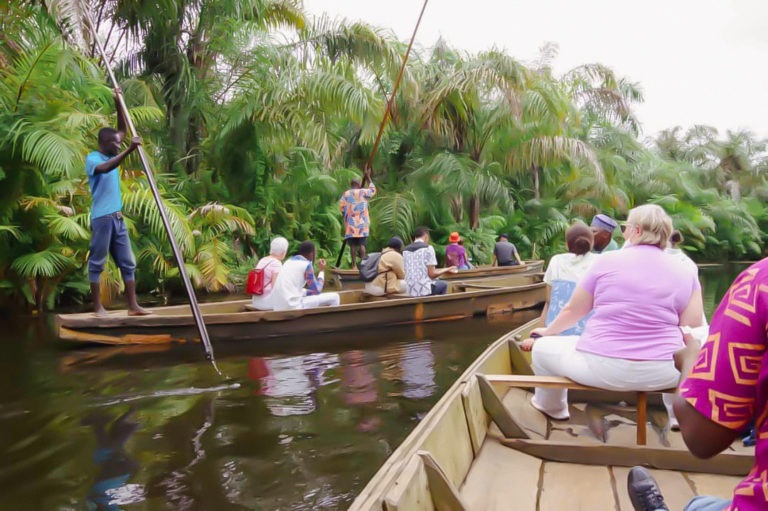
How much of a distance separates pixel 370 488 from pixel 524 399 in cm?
217

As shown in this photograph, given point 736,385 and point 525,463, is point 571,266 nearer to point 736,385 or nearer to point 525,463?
point 525,463

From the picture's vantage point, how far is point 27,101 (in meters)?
8.37

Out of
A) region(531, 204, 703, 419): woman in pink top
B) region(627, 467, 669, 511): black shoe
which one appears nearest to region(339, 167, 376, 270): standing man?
region(531, 204, 703, 419): woman in pink top

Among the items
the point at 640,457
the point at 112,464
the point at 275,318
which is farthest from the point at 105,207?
the point at 640,457

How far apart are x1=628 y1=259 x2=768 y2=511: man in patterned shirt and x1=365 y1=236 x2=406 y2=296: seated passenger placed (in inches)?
273

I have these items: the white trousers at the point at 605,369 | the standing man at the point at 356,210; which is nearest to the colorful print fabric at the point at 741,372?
the white trousers at the point at 605,369

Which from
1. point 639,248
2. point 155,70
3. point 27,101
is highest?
point 155,70

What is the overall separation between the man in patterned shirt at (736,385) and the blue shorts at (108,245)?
560cm

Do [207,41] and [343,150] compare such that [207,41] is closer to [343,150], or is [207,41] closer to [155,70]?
[155,70]

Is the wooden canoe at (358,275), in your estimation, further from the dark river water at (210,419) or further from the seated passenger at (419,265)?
the dark river water at (210,419)

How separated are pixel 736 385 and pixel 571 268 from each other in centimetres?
301

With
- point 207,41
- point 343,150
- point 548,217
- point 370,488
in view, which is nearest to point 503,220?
point 548,217

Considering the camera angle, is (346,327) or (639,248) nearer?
(639,248)

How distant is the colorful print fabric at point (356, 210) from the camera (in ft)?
36.8
